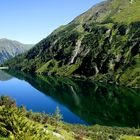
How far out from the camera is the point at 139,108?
19150 centimetres

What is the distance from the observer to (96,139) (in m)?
79.6

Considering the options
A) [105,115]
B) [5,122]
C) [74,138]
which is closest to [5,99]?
[74,138]

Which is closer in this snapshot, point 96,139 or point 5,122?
point 5,122

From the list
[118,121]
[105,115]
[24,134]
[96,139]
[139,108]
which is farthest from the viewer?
[139,108]

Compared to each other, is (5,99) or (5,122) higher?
(5,122)

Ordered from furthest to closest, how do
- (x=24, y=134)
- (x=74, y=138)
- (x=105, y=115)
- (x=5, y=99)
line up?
Result: (x=105, y=115), (x=5, y=99), (x=74, y=138), (x=24, y=134)

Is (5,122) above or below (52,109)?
above

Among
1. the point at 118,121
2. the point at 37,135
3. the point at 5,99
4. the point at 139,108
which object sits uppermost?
the point at 37,135

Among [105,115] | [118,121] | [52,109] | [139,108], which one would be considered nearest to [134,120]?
[118,121]

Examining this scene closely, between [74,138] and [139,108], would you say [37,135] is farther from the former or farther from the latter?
[139,108]

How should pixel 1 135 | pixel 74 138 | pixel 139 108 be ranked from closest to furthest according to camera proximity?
pixel 1 135, pixel 74 138, pixel 139 108

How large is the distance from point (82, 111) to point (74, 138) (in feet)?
395

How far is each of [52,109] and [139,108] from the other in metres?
50.0

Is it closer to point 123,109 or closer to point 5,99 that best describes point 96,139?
point 5,99
